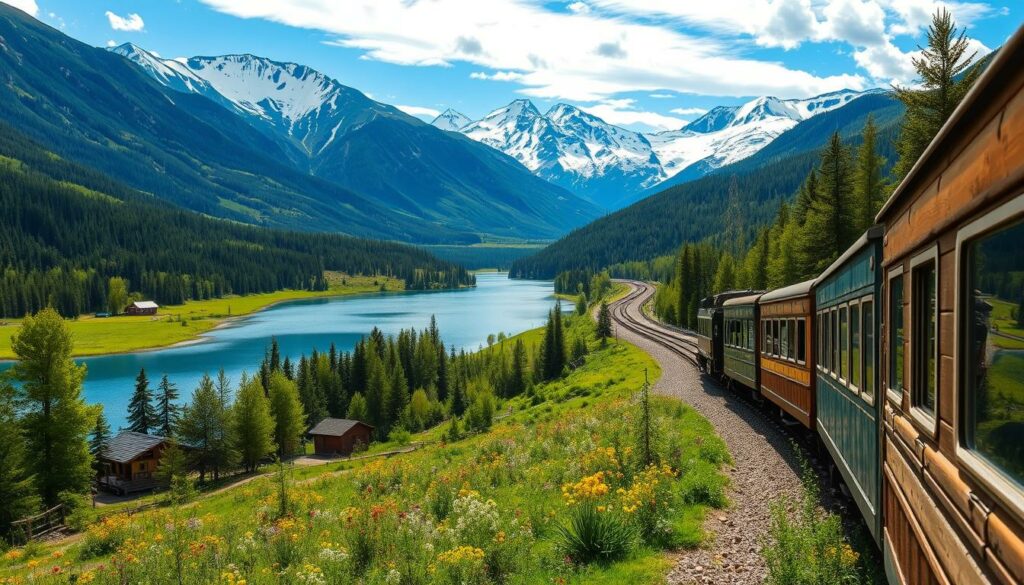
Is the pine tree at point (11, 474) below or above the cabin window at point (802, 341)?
below

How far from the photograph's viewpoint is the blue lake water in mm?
88375

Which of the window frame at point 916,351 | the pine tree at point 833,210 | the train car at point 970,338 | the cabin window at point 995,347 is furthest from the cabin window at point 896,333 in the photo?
the pine tree at point 833,210

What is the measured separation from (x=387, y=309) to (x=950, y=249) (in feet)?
600

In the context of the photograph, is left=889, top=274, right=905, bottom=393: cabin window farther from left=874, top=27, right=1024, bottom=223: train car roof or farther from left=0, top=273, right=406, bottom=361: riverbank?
left=0, top=273, right=406, bottom=361: riverbank

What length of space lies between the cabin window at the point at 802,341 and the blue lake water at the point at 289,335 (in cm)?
6630

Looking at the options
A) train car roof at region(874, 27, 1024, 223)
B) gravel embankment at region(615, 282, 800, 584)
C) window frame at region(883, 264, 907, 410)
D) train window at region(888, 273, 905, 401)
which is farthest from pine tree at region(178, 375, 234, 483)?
train car roof at region(874, 27, 1024, 223)

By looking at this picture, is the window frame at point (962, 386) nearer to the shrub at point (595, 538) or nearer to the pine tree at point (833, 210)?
the shrub at point (595, 538)

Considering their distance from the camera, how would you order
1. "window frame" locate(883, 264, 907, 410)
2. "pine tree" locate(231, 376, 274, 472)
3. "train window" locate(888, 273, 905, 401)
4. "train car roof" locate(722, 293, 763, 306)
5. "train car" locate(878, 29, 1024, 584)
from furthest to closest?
"pine tree" locate(231, 376, 274, 472)
"train car roof" locate(722, 293, 763, 306)
"train window" locate(888, 273, 905, 401)
"window frame" locate(883, 264, 907, 410)
"train car" locate(878, 29, 1024, 584)

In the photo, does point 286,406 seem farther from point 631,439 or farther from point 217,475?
point 631,439

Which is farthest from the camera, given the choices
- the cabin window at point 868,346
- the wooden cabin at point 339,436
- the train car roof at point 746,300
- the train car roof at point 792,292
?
the wooden cabin at point 339,436

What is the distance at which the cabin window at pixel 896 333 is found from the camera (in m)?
6.55

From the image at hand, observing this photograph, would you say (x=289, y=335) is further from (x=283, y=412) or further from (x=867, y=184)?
(x=867, y=184)

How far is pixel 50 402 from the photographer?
33.0 m

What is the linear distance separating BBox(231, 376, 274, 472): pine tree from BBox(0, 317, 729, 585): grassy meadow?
29.5 meters
